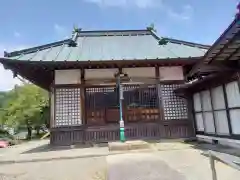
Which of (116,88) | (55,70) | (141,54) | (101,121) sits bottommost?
(101,121)

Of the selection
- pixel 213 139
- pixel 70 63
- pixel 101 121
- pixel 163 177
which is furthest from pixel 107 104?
Result: pixel 163 177

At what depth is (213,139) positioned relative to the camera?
9.60 m

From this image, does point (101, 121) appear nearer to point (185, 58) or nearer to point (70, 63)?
point (70, 63)

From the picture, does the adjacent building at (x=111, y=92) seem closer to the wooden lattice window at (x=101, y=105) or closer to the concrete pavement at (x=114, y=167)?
the wooden lattice window at (x=101, y=105)

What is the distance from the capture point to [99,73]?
39.3 feet

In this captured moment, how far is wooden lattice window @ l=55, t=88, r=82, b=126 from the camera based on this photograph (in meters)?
11.2

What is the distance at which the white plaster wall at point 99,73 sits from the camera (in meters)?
11.9

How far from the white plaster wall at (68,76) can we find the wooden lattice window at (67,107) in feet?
1.28

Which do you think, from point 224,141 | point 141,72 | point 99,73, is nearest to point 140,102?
point 141,72

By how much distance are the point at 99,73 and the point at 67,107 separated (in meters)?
2.26

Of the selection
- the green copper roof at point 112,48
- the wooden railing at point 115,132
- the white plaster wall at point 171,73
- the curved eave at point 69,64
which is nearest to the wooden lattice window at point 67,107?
the wooden railing at point 115,132

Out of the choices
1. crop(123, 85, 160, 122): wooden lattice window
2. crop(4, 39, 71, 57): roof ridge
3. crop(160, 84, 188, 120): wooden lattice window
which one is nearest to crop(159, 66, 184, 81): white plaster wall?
crop(160, 84, 188, 120): wooden lattice window

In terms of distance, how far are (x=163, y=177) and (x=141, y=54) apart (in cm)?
827

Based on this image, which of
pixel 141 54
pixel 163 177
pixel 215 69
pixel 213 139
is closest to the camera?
pixel 163 177
